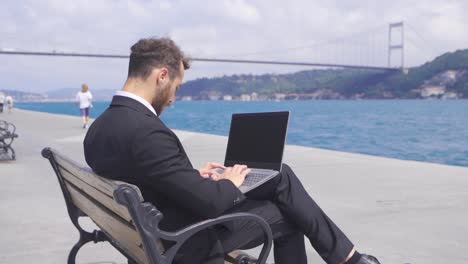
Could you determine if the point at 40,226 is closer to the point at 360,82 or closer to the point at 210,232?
the point at 210,232

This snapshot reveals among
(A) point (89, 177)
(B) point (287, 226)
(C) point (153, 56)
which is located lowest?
(B) point (287, 226)

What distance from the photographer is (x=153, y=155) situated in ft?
6.50

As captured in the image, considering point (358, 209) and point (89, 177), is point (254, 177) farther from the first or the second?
point (358, 209)

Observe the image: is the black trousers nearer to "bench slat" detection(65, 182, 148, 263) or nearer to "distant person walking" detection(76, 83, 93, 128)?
"bench slat" detection(65, 182, 148, 263)

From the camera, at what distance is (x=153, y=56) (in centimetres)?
212

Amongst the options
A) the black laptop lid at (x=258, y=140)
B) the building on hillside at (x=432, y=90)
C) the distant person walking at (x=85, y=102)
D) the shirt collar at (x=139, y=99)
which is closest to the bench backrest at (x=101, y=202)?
the shirt collar at (x=139, y=99)

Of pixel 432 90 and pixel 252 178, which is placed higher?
pixel 252 178

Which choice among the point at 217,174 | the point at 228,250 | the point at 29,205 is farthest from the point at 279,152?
the point at 29,205

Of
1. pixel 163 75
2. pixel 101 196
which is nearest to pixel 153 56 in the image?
pixel 163 75

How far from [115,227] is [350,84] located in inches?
3831

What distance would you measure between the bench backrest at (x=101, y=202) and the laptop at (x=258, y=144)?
45cm

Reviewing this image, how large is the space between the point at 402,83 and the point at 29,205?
87140mm

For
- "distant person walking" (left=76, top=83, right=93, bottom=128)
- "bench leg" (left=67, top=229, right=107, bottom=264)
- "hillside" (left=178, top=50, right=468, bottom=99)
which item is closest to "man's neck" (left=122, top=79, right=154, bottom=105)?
"bench leg" (left=67, top=229, right=107, bottom=264)

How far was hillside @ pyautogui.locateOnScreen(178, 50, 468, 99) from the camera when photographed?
289 ft
